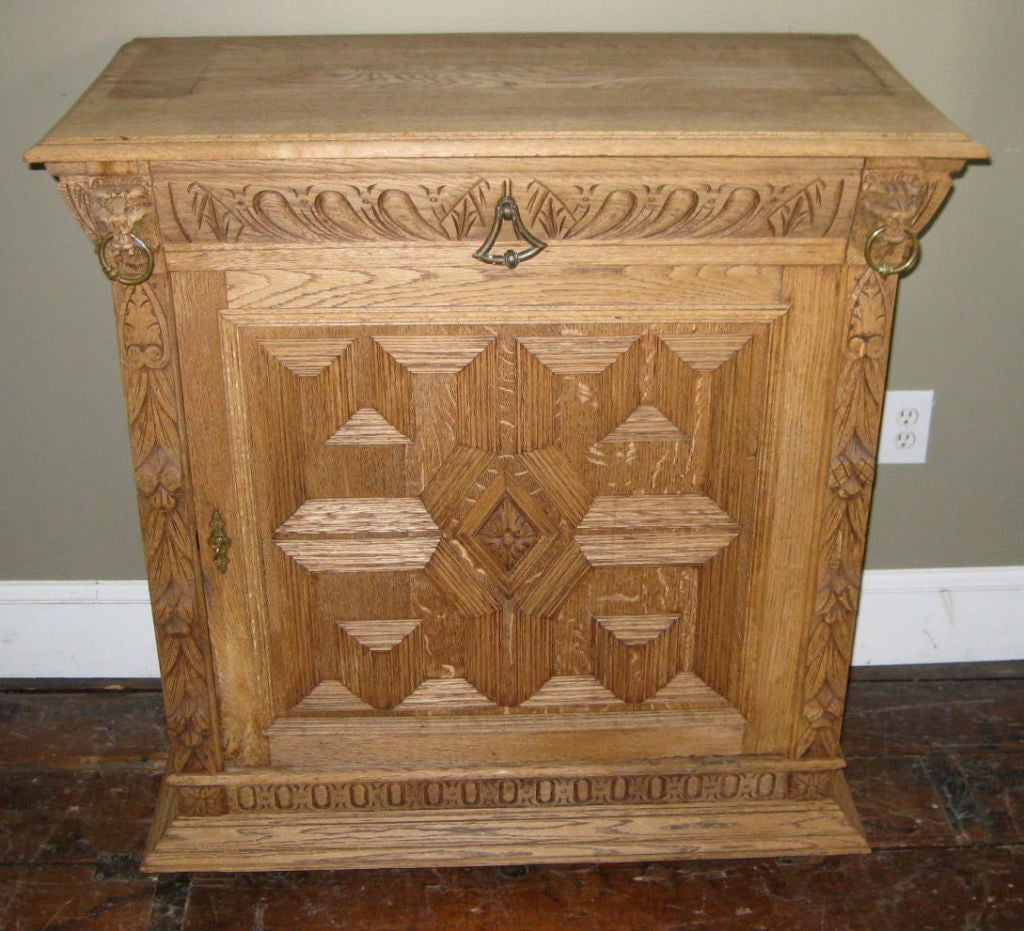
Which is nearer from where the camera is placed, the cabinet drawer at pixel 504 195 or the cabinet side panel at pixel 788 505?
the cabinet drawer at pixel 504 195

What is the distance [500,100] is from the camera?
53.4 inches

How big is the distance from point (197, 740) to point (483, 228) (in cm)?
72

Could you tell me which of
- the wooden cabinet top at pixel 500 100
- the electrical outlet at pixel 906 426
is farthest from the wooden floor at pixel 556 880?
the wooden cabinet top at pixel 500 100

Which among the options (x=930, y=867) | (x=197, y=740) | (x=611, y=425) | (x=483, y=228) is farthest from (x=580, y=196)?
(x=930, y=867)

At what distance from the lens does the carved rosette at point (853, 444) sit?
4.25ft

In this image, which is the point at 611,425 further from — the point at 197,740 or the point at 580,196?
the point at 197,740

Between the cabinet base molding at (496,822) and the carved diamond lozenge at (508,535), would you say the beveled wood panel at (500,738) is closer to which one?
the cabinet base molding at (496,822)

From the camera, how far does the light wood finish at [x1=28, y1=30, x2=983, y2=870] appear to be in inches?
50.3

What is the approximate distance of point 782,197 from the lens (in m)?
1.29

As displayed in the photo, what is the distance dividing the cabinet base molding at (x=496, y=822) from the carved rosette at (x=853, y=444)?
0.37ft

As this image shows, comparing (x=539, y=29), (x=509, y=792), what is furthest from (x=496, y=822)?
(x=539, y=29)

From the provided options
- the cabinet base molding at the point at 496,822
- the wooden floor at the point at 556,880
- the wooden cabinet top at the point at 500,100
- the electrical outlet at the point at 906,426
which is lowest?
the wooden floor at the point at 556,880

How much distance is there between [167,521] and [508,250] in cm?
49

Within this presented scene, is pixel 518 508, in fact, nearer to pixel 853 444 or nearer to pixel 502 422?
pixel 502 422
